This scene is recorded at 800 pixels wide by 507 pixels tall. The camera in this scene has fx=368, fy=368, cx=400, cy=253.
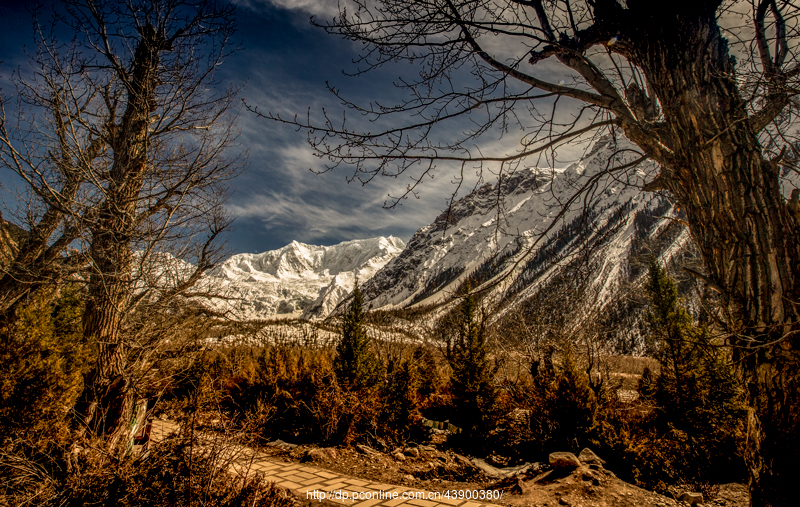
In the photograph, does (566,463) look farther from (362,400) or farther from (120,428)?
(120,428)

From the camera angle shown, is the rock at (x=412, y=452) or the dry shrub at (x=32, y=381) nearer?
the dry shrub at (x=32, y=381)

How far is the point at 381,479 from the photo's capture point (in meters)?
5.71

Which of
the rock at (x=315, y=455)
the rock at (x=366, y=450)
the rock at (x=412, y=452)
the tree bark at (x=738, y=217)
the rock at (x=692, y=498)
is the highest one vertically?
the tree bark at (x=738, y=217)

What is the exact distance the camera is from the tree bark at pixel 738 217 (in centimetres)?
169

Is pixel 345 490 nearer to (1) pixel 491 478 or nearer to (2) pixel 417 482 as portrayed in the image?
(2) pixel 417 482

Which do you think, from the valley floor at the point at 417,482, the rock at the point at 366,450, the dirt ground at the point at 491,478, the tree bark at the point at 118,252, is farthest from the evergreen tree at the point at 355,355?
the tree bark at the point at 118,252

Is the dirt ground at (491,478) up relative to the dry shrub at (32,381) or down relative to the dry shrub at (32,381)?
down

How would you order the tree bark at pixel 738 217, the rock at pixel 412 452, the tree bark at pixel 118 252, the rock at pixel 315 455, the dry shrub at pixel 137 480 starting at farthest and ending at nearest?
the rock at pixel 412 452, the rock at pixel 315 455, the tree bark at pixel 118 252, the dry shrub at pixel 137 480, the tree bark at pixel 738 217

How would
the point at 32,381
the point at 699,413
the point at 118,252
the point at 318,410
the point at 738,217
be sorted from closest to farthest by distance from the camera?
1. the point at 738,217
2. the point at 118,252
3. the point at 32,381
4. the point at 318,410
5. the point at 699,413

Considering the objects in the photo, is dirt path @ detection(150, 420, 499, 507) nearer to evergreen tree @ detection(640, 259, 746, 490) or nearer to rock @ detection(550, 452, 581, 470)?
rock @ detection(550, 452, 581, 470)

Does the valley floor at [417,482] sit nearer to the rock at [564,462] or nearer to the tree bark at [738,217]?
the rock at [564,462]

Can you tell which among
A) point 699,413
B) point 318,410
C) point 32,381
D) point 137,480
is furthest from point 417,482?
point 699,413

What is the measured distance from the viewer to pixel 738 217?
1.85 m

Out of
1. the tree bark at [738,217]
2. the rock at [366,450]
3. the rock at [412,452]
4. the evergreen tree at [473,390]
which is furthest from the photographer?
the evergreen tree at [473,390]
